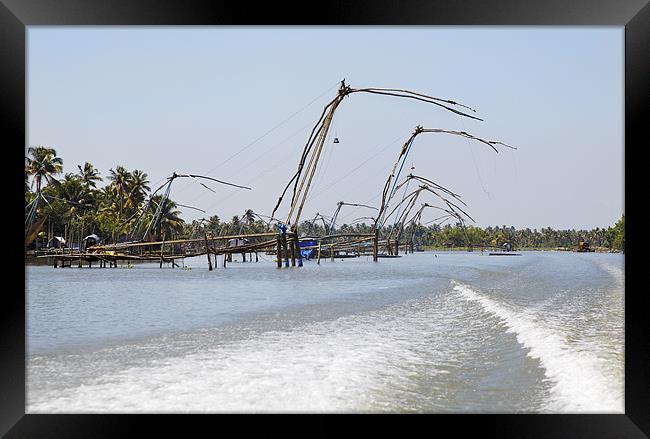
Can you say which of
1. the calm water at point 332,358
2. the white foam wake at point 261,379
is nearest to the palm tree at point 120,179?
the calm water at point 332,358

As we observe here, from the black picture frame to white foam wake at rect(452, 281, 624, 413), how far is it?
169 millimetres

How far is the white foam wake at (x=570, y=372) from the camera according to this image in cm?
353

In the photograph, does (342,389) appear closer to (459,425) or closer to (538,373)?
(459,425)

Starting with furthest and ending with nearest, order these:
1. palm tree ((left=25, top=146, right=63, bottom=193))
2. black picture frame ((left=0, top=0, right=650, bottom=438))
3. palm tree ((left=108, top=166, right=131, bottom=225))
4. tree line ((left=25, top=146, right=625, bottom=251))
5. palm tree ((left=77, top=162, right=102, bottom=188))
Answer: palm tree ((left=108, top=166, right=131, bottom=225)) < palm tree ((left=77, top=162, right=102, bottom=188)) < palm tree ((left=25, top=146, right=63, bottom=193)) < tree line ((left=25, top=146, right=625, bottom=251)) < black picture frame ((left=0, top=0, right=650, bottom=438))

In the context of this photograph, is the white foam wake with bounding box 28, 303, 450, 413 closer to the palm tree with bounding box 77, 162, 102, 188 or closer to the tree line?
the tree line

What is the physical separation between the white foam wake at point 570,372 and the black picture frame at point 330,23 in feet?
0.55

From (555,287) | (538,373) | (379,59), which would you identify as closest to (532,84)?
(379,59)

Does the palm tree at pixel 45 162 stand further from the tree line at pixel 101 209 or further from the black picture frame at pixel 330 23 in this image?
the black picture frame at pixel 330 23

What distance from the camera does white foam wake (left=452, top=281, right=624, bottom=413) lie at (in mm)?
3529

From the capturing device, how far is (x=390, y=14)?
143 inches

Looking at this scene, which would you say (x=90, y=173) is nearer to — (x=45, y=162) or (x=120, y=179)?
(x=120, y=179)

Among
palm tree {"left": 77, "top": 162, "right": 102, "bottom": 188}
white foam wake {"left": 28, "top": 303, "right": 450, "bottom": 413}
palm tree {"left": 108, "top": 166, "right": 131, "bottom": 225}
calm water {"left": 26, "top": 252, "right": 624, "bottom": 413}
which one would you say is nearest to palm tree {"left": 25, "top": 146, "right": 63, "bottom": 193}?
palm tree {"left": 77, "top": 162, "right": 102, "bottom": 188}

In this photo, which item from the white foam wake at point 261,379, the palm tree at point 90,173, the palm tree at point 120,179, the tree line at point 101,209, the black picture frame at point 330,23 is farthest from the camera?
the palm tree at point 120,179
